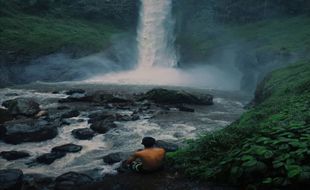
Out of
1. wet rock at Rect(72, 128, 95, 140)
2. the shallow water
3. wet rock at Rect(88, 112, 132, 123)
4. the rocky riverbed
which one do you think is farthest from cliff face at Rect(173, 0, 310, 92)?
wet rock at Rect(72, 128, 95, 140)

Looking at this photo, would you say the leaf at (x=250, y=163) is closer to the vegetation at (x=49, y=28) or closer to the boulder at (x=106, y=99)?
the boulder at (x=106, y=99)

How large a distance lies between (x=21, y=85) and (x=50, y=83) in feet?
10.3

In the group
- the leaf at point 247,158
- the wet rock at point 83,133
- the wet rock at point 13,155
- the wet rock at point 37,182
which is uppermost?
the leaf at point 247,158

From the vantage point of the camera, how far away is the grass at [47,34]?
135ft

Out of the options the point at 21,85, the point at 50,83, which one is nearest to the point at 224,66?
the point at 50,83

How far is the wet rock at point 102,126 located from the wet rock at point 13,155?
4192 millimetres

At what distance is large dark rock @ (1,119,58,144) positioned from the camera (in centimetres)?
1483

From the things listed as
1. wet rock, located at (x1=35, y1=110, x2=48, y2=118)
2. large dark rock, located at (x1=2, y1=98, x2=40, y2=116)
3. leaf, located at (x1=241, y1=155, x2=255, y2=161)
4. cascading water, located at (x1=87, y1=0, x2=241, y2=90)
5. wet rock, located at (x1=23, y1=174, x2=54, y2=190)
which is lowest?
A: wet rock, located at (x1=23, y1=174, x2=54, y2=190)

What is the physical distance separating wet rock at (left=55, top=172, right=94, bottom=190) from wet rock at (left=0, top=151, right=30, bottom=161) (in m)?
3.84

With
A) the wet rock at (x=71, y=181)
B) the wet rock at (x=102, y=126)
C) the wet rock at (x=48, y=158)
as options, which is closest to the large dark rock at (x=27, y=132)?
the wet rock at (x=102, y=126)

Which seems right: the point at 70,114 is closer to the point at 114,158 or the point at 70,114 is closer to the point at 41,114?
the point at 41,114

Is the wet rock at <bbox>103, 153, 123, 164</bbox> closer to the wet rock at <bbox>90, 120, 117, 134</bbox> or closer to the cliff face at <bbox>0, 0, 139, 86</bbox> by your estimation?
the wet rock at <bbox>90, 120, 117, 134</bbox>

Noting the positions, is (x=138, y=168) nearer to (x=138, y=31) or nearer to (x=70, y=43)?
(x=70, y=43)

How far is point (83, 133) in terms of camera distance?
15.9 m
